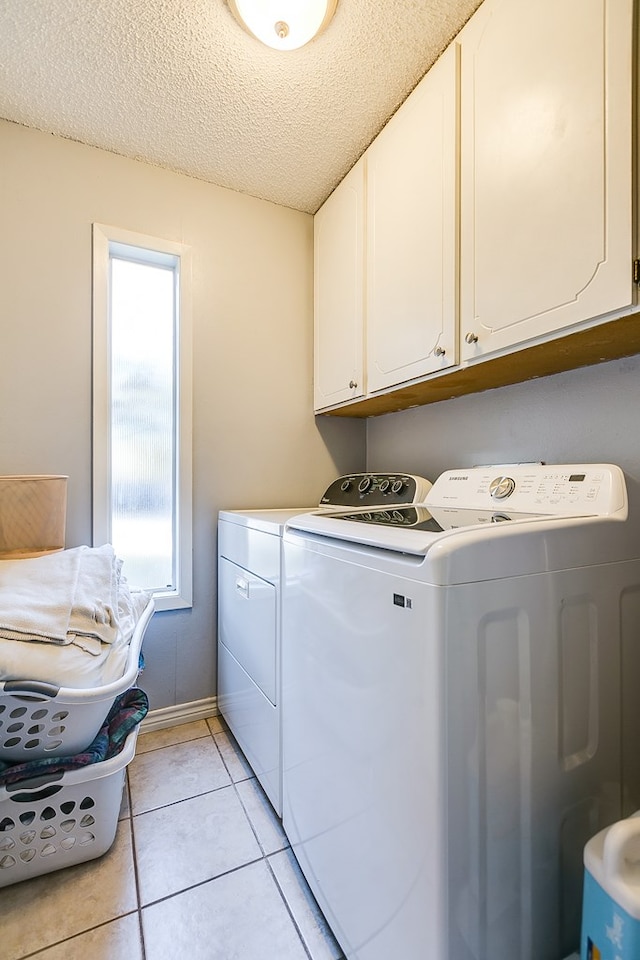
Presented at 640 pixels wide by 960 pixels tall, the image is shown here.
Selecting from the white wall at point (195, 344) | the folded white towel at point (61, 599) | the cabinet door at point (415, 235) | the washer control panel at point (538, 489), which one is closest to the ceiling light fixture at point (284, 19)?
the cabinet door at point (415, 235)

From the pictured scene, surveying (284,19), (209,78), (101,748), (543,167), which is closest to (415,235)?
(543,167)

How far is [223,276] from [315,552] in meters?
1.53

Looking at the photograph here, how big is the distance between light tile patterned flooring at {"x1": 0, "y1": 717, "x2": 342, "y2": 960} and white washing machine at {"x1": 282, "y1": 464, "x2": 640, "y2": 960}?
0.13 metres

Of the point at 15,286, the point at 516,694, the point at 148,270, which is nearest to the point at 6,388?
the point at 15,286

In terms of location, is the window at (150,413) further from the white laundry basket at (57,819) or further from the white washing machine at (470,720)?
the white washing machine at (470,720)

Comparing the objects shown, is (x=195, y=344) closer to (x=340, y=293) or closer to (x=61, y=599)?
(x=340, y=293)

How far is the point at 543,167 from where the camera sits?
3.17 ft

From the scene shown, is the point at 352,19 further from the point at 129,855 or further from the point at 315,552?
the point at 129,855

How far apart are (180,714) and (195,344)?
1651 millimetres

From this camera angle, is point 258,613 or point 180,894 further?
point 258,613

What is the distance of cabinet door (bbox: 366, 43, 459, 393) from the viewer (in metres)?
1.24

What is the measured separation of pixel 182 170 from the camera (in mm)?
1828

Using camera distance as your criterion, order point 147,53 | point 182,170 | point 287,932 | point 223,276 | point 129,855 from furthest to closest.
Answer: point 223,276 → point 182,170 → point 147,53 → point 129,855 → point 287,932

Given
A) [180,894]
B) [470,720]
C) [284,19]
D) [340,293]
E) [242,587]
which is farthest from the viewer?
[340,293]
